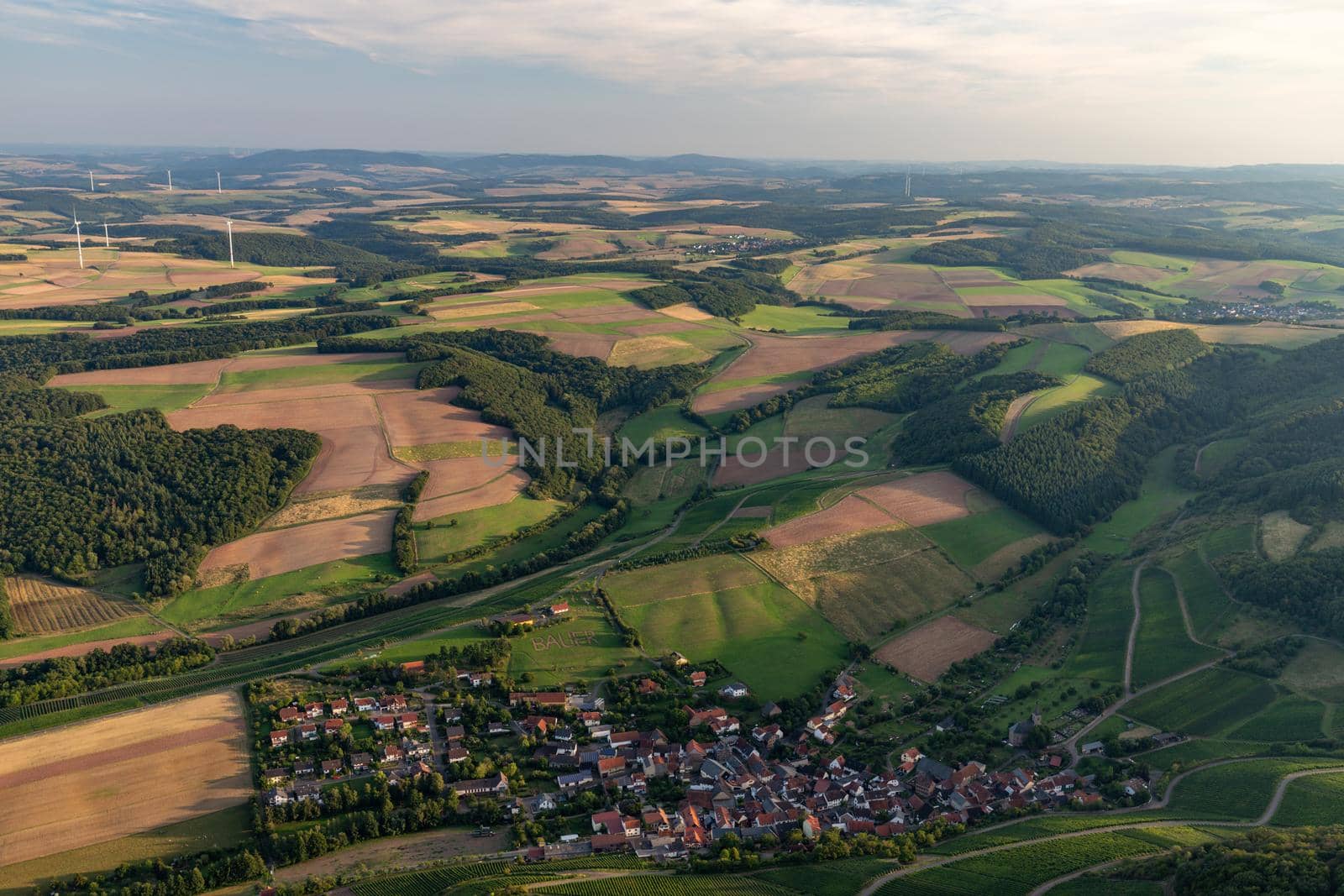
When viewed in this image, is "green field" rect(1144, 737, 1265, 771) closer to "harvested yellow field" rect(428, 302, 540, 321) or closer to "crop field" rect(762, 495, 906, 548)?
"crop field" rect(762, 495, 906, 548)

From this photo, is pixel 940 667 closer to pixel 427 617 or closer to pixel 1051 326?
Result: pixel 427 617

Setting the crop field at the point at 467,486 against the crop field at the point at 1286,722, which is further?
the crop field at the point at 467,486

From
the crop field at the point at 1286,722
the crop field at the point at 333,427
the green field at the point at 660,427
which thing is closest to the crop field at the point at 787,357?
the green field at the point at 660,427

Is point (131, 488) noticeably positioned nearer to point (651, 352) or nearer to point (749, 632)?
point (749, 632)

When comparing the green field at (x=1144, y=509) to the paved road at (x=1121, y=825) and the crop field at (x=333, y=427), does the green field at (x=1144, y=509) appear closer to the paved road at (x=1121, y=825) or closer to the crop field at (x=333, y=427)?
the paved road at (x=1121, y=825)

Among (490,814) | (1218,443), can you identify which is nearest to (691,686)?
(490,814)

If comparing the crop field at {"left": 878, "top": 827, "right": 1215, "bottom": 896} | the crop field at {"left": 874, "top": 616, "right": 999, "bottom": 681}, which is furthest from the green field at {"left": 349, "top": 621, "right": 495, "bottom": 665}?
the crop field at {"left": 878, "top": 827, "right": 1215, "bottom": 896}
